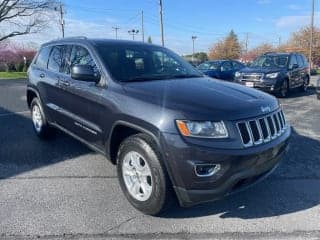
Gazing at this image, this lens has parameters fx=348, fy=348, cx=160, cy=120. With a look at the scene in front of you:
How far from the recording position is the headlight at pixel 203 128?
10.1 ft

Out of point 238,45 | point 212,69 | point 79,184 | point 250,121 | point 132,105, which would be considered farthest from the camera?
point 238,45

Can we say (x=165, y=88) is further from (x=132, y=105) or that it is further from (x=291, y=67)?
(x=291, y=67)

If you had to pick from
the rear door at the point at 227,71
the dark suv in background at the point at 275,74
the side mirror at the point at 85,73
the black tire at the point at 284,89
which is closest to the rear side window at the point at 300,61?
the dark suv in background at the point at 275,74

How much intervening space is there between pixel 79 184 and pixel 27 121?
450 cm

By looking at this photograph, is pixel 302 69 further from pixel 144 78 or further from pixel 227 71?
pixel 144 78

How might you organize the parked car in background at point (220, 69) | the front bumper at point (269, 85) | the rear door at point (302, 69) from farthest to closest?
the parked car in background at point (220, 69) < the rear door at point (302, 69) < the front bumper at point (269, 85)

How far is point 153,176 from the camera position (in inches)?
130

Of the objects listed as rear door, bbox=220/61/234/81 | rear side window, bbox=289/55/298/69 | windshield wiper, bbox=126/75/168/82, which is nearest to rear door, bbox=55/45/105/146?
windshield wiper, bbox=126/75/168/82

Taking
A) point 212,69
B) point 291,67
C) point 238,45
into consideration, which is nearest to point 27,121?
point 291,67

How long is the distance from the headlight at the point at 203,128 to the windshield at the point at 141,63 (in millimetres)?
1211

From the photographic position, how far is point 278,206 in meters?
3.80

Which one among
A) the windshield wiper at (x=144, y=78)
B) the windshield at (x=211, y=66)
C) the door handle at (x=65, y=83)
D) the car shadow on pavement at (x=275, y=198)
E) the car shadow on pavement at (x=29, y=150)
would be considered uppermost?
the windshield at (x=211, y=66)

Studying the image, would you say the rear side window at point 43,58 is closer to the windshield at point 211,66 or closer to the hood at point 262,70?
the hood at point 262,70

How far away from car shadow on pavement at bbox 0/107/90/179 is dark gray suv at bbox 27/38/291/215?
724 millimetres
